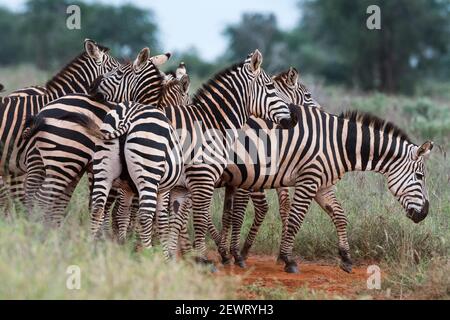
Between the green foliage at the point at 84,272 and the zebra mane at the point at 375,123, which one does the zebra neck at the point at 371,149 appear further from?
the green foliage at the point at 84,272

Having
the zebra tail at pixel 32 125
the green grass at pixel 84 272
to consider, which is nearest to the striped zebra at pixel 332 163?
the zebra tail at pixel 32 125

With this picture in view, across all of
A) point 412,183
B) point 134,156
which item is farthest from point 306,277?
point 134,156

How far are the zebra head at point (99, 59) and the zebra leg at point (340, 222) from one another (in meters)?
2.73

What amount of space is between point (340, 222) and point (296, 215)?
537 millimetres

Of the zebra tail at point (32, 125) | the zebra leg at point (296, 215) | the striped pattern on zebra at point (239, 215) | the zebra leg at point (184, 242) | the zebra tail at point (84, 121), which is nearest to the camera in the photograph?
the zebra tail at point (84, 121)

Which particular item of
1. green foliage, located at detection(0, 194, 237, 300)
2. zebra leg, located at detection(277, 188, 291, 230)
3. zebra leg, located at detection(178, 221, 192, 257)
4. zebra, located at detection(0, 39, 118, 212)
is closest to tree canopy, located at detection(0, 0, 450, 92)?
zebra leg, located at detection(277, 188, 291, 230)

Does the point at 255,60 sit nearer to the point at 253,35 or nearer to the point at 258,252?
the point at 258,252

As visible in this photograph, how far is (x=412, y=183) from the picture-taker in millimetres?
8875

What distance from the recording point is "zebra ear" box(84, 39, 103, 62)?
29.8 ft

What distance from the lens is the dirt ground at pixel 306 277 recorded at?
298 inches

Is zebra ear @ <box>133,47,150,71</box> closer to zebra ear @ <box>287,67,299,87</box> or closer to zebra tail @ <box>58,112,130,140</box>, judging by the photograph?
zebra tail @ <box>58,112,130,140</box>

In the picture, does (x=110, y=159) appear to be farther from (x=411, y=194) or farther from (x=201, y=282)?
(x=411, y=194)

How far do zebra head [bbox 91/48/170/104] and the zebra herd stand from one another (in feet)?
0.03
